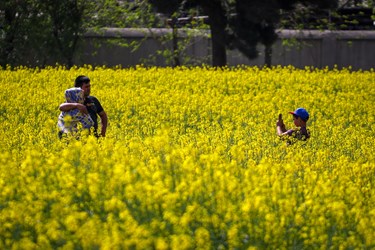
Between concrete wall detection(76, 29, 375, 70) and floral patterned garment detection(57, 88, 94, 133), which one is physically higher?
floral patterned garment detection(57, 88, 94, 133)

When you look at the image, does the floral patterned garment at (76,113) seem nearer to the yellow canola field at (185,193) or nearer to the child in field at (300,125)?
the yellow canola field at (185,193)

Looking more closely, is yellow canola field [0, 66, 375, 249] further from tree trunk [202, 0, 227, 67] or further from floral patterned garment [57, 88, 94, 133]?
tree trunk [202, 0, 227, 67]

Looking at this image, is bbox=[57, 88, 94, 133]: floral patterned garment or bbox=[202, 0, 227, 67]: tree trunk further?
bbox=[202, 0, 227, 67]: tree trunk

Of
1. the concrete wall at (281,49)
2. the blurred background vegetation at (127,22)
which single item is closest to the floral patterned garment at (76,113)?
the blurred background vegetation at (127,22)

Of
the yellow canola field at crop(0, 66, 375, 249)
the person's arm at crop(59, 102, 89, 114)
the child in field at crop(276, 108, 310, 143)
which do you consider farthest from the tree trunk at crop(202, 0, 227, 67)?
the person's arm at crop(59, 102, 89, 114)

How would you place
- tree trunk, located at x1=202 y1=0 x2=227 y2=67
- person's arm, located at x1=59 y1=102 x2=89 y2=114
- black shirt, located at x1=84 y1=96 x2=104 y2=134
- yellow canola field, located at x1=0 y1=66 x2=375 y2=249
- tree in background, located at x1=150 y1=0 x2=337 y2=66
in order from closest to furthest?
yellow canola field, located at x1=0 y1=66 x2=375 y2=249, person's arm, located at x1=59 y1=102 x2=89 y2=114, black shirt, located at x1=84 y1=96 x2=104 y2=134, tree in background, located at x1=150 y1=0 x2=337 y2=66, tree trunk, located at x1=202 y1=0 x2=227 y2=67

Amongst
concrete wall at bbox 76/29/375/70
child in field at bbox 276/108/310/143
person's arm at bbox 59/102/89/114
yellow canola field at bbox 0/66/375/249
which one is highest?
yellow canola field at bbox 0/66/375/249

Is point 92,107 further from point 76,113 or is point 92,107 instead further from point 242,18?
point 242,18

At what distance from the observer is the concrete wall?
114 feet

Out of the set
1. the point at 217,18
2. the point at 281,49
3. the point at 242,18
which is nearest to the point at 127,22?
the point at 281,49

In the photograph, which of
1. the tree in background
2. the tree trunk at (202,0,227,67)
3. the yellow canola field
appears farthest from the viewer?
the tree trunk at (202,0,227,67)

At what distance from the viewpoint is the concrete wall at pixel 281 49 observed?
114ft

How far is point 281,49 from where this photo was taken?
3584 cm

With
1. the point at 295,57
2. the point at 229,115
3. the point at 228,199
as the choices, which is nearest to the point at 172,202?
the point at 228,199
